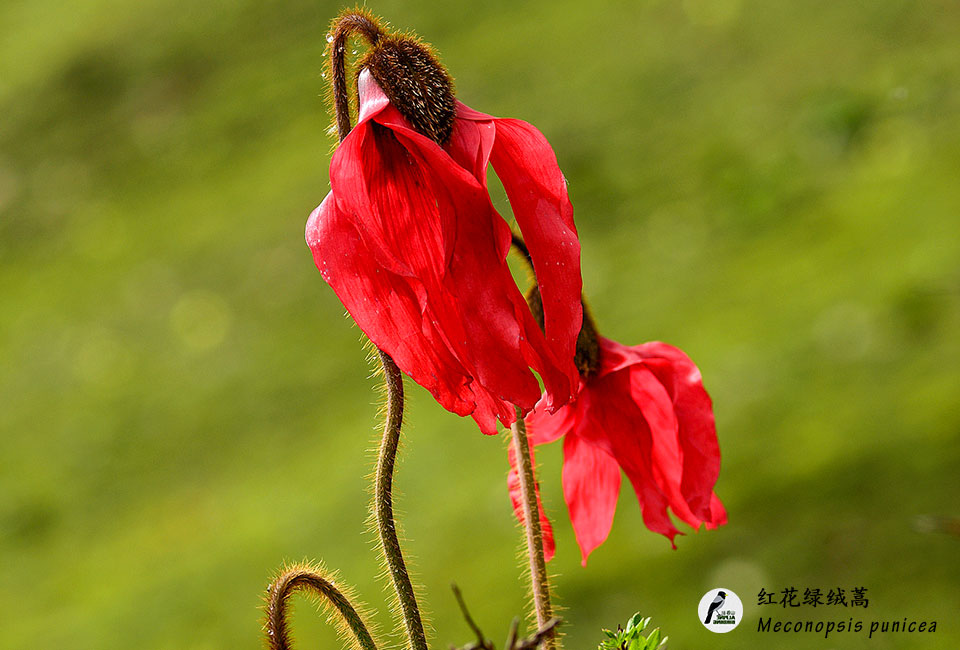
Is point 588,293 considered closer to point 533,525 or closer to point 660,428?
point 660,428

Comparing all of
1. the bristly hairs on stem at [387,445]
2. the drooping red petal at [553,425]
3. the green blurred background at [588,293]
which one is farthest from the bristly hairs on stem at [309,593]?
the green blurred background at [588,293]

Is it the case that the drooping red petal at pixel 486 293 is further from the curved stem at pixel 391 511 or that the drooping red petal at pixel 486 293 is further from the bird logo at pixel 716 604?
the bird logo at pixel 716 604

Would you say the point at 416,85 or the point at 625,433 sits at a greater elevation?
the point at 416,85

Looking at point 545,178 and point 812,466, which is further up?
point 545,178

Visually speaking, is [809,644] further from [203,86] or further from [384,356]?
[203,86]

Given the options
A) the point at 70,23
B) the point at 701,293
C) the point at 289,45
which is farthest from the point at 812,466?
the point at 70,23

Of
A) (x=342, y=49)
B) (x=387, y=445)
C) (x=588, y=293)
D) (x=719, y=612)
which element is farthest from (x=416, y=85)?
(x=588, y=293)

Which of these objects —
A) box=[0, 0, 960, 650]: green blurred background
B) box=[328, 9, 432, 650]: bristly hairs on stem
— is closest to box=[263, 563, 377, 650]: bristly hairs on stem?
box=[328, 9, 432, 650]: bristly hairs on stem
